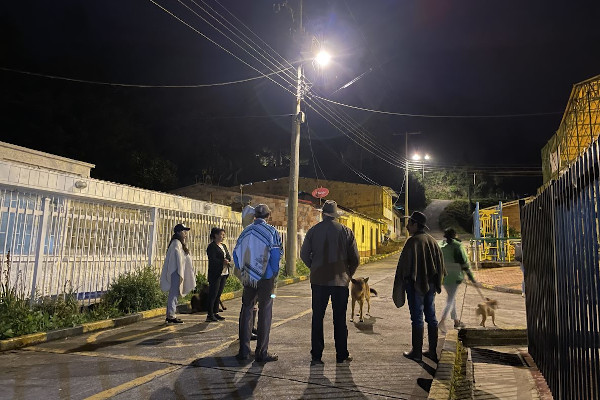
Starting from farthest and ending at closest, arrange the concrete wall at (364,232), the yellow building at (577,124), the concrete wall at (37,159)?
the concrete wall at (364,232) < the yellow building at (577,124) < the concrete wall at (37,159)

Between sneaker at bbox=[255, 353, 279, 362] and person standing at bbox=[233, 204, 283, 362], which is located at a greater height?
person standing at bbox=[233, 204, 283, 362]

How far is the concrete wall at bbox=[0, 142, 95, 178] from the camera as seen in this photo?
1266cm

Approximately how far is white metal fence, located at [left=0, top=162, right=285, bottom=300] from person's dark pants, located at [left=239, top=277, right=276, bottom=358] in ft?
13.0

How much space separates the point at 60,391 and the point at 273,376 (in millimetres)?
2036

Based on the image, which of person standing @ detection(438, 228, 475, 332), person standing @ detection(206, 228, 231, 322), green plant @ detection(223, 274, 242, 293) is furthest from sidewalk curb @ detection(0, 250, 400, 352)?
person standing @ detection(438, 228, 475, 332)

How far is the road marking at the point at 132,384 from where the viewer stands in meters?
3.85

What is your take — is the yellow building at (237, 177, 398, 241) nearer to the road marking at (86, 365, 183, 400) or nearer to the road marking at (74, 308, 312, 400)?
the road marking at (74, 308, 312, 400)

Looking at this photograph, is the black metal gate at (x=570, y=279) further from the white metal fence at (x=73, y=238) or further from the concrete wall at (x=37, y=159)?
the concrete wall at (x=37, y=159)

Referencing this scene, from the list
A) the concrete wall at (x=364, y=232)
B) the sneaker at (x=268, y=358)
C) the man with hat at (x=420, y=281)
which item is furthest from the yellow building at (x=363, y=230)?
the sneaker at (x=268, y=358)

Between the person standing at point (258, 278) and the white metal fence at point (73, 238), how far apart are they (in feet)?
12.9

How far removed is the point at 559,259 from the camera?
12.4ft

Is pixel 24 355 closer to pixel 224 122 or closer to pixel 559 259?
pixel 559 259

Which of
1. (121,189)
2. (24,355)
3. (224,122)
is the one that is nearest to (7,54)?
(224,122)

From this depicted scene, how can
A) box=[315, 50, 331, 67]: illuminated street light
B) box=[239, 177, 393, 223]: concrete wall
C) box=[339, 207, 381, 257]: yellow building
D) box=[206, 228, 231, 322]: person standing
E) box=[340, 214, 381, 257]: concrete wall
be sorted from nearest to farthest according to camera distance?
box=[206, 228, 231, 322]: person standing < box=[315, 50, 331, 67]: illuminated street light < box=[339, 207, 381, 257]: yellow building < box=[340, 214, 381, 257]: concrete wall < box=[239, 177, 393, 223]: concrete wall
